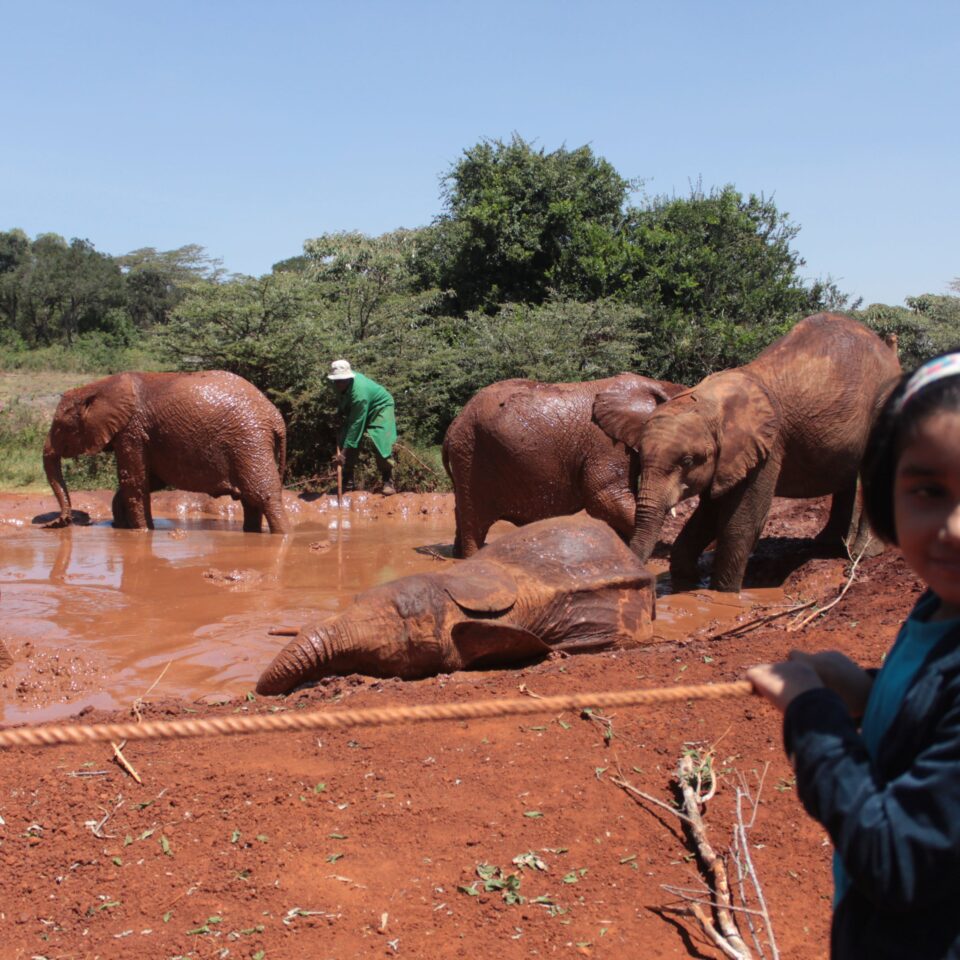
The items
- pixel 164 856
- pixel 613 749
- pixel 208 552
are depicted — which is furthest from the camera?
pixel 208 552

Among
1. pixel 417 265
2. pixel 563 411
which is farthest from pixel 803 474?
pixel 417 265

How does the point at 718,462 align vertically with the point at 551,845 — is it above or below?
above

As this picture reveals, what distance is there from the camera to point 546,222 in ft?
69.8

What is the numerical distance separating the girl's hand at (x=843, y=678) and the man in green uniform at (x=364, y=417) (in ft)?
39.3

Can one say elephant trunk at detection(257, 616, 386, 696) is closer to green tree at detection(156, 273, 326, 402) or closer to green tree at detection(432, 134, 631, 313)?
green tree at detection(156, 273, 326, 402)

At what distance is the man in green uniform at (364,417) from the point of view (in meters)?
13.4

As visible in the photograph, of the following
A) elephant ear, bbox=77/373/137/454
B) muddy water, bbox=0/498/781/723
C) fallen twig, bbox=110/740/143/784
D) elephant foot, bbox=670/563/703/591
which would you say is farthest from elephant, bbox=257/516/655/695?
elephant ear, bbox=77/373/137/454

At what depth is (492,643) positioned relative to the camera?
219 inches

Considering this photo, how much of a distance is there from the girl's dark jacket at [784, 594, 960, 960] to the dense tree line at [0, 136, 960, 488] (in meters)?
13.6

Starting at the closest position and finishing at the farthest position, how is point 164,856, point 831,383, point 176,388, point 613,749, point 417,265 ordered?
point 164,856 → point 613,749 → point 831,383 → point 176,388 → point 417,265

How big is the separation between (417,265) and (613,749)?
20155mm

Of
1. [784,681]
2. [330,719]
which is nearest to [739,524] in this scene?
[330,719]

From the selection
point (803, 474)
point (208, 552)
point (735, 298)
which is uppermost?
point (735, 298)

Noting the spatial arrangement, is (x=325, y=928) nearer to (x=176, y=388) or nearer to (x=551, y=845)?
(x=551, y=845)
